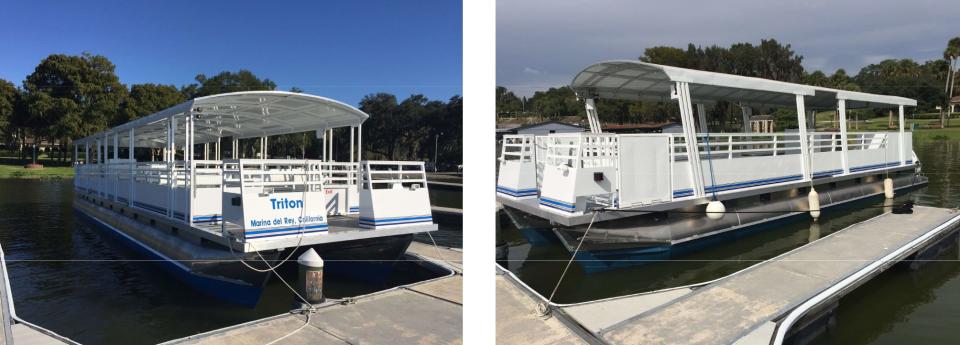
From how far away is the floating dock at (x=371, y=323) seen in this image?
8.63 feet

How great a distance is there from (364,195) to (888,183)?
7963mm

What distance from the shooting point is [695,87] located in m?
6.36

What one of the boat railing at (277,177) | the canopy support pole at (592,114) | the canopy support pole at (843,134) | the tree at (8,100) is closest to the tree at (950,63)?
the canopy support pole at (843,134)

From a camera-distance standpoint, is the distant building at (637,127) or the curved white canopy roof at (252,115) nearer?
the curved white canopy roof at (252,115)

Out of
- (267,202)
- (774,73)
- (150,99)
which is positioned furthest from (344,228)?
(774,73)

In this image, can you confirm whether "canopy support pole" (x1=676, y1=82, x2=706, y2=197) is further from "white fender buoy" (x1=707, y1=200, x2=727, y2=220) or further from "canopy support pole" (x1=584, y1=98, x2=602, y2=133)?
"canopy support pole" (x1=584, y1=98, x2=602, y2=133)

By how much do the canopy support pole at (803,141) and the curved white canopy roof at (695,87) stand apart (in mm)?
177

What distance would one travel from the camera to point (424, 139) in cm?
228

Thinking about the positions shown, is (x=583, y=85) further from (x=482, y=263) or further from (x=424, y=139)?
(x=482, y=263)

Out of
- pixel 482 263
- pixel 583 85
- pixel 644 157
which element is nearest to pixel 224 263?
pixel 482 263

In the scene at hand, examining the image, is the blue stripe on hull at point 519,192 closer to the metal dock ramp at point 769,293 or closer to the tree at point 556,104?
the tree at point 556,104

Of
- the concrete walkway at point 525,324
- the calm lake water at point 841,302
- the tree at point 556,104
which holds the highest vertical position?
the tree at point 556,104

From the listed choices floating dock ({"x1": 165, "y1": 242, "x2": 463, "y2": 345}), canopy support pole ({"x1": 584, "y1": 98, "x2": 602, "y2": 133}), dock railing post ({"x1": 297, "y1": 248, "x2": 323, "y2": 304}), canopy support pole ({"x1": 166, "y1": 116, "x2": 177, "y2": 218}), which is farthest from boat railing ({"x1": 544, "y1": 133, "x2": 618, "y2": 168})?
canopy support pole ({"x1": 166, "y1": 116, "x2": 177, "y2": 218})

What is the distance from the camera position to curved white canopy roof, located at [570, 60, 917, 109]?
547cm
